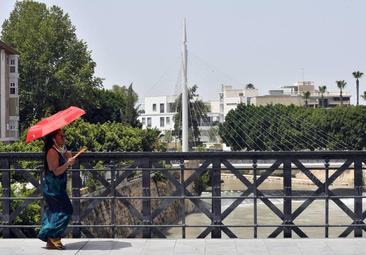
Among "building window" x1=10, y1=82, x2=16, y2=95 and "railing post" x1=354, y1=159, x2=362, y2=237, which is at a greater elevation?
"building window" x1=10, y1=82, x2=16, y2=95

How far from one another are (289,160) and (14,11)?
63.0 metres

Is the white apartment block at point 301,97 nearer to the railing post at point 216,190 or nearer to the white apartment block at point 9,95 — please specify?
the white apartment block at point 9,95

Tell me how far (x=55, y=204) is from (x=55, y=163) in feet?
1.69

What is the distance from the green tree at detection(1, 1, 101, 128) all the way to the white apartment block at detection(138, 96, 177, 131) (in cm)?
6899

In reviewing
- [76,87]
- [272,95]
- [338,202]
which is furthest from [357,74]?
[338,202]

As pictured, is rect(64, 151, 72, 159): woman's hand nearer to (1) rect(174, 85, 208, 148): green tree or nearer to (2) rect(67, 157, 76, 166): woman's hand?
(2) rect(67, 157, 76, 166): woman's hand

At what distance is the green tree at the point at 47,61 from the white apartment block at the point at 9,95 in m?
2.65

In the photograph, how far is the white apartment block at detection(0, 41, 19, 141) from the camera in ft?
200

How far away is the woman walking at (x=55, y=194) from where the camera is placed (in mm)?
8883

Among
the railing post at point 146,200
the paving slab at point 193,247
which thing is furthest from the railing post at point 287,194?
the railing post at point 146,200

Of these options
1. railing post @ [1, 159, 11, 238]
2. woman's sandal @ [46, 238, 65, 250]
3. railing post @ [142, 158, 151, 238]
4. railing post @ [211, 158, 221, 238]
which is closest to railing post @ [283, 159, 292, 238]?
railing post @ [211, 158, 221, 238]

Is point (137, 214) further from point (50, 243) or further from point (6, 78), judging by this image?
point (6, 78)

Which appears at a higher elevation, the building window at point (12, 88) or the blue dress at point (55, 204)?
the building window at point (12, 88)

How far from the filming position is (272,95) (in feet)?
470
